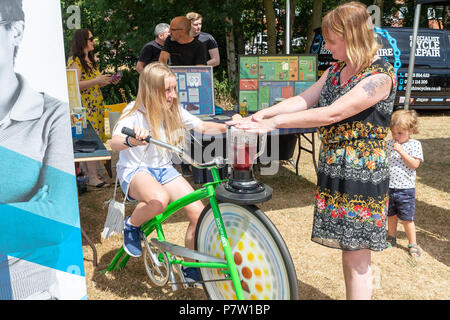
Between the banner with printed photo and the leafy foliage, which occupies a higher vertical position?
the leafy foliage

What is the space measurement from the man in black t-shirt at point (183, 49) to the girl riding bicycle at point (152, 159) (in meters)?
2.80

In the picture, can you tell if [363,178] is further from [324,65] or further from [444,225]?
[324,65]

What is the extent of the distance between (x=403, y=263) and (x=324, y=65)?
6641 mm

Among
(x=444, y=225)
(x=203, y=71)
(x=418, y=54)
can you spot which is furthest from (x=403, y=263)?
(x=418, y=54)

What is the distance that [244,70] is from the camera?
4.90 metres

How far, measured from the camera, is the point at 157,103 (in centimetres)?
277

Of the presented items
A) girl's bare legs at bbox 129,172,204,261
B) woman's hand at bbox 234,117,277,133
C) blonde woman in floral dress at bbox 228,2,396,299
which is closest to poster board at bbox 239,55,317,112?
girl's bare legs at bbox 129,172,204,261

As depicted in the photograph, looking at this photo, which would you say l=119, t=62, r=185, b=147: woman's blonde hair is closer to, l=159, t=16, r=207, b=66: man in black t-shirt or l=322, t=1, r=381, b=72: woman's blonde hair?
l=322, t=1, r=381, b=72: woman's blonde hair

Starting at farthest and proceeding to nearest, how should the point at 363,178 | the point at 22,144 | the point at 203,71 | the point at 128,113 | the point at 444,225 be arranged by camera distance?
the point at 203,71
the point at 444,225
the point at 128,113
the point at 363,178
the point at 22,144

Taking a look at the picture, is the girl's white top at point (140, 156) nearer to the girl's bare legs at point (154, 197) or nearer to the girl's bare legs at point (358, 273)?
the girl's bare legs at point (154, 197)

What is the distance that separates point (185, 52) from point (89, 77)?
4.17ft

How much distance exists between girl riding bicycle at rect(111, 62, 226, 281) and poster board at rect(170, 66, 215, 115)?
5.92 ft

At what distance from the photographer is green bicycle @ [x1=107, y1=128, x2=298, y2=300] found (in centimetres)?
204

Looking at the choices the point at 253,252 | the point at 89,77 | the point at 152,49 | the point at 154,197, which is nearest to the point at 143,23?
the point at 152,49
